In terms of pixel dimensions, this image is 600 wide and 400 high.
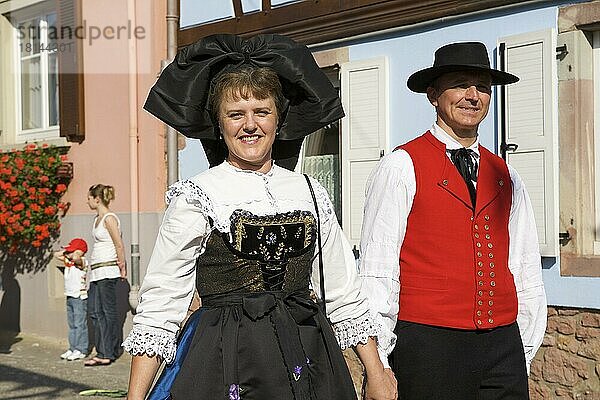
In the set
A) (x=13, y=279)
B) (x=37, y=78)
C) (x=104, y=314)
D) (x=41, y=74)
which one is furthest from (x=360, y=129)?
(x=13, y=279)

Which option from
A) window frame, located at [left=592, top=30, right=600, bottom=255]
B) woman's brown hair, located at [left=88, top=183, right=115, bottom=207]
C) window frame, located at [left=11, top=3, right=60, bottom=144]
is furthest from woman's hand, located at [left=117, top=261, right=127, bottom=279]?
window frame, located at [left=592, top=30, right=600, bottom=255]

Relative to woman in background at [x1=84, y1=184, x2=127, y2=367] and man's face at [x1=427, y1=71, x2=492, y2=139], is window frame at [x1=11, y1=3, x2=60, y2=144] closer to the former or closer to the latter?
woman in background at [x1=84, y1=184, x2=127, y2=367]

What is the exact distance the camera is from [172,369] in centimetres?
345

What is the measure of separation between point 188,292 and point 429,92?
1.51 metres

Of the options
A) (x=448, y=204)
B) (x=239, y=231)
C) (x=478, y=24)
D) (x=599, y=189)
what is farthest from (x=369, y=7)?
(x=239, y=231)

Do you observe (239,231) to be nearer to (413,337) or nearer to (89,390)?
(413,337)

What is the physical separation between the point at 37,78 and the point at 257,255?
10848 mm

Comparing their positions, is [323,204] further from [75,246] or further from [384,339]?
[75,246]

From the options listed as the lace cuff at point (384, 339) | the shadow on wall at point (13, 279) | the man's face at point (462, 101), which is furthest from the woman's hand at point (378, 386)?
the shadow on wall at point (13, 279)

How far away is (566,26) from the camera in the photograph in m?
7.05

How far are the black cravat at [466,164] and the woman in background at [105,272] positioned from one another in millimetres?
6577

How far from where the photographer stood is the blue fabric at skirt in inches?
135

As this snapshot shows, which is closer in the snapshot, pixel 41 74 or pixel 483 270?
pixel 483 270

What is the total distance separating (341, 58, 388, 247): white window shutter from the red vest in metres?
4.18
